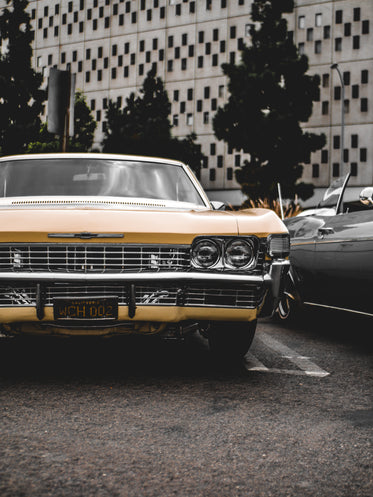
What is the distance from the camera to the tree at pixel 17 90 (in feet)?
132

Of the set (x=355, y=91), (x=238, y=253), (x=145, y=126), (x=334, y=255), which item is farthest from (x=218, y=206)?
(x=355, y=91)

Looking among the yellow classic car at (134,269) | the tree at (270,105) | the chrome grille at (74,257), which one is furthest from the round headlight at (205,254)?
the tree at (270,105)

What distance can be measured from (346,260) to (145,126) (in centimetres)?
4058

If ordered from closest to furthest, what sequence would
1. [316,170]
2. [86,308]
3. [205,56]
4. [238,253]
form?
[86,308], [238,253], [316,170], [205,56]

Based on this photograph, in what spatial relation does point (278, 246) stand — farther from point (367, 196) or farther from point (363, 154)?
point (363, 154)

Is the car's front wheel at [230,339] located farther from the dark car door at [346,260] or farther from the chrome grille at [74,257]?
the dark car door at [346,260]

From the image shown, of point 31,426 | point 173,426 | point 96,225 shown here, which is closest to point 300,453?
point 173,426

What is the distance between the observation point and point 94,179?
559 centimetres

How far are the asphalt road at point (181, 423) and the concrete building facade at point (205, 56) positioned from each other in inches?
1636

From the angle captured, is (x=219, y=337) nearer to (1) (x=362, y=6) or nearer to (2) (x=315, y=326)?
(2) (x=315, y=326)

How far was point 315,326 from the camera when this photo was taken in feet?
25.8

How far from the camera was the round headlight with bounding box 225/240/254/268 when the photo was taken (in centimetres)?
439

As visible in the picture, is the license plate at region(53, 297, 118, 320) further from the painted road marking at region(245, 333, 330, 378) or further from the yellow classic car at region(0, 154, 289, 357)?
the painted road marking at region(245, 333, 330, 378)

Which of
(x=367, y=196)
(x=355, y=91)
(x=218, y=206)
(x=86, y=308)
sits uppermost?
(x=355, y=91)
